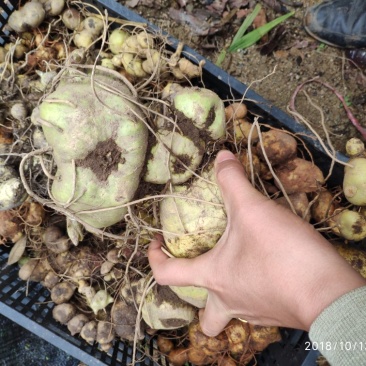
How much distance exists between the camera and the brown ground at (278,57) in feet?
6.09

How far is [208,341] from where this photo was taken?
1.45 m

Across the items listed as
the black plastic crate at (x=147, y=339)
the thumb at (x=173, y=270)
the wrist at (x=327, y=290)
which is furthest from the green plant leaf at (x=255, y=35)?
the wrist at (x=327, y=290)

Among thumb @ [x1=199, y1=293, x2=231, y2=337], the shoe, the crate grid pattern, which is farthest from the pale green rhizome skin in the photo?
the shoe

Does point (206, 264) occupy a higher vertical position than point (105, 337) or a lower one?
higher

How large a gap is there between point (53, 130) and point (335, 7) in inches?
61.8

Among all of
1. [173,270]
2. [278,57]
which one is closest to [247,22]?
[278,57]

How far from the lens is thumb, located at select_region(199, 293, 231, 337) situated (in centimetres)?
114

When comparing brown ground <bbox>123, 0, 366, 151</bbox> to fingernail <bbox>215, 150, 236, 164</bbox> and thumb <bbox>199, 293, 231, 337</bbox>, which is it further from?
thumb <bbox>199, 293, 231, 337</bbox>

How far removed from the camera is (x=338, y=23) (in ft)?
6.10

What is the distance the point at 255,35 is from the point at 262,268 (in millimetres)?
1299

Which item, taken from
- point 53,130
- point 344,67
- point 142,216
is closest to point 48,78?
point 53,130

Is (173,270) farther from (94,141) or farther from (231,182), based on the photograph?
(94,141)

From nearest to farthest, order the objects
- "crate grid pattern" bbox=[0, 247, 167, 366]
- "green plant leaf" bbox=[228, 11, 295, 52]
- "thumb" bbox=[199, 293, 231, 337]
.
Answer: "thumb" bbox=[199, 293, 231, 337], "crate grid pattern" bbox=[0, 247, 167, 366], "green plant leaf" bbox=[228, 11, 295, 52]

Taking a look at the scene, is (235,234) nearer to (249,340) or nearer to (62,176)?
(62,176)
